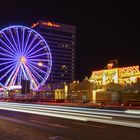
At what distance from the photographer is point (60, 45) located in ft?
615

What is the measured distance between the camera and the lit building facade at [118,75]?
91.8 meters

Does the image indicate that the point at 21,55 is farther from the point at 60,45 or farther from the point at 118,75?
the point at 60,45

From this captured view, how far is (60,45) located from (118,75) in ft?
310

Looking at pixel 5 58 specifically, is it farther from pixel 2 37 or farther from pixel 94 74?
pixel 94 74

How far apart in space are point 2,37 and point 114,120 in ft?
167

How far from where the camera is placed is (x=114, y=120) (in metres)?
25.0

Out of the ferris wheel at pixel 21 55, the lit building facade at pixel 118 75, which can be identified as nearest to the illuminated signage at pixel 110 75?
the lit building facade at pixel 118 75

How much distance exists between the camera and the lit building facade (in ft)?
301

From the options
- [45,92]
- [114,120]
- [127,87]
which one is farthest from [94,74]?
Answer: [114,120]

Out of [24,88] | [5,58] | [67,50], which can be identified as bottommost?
[24,88]

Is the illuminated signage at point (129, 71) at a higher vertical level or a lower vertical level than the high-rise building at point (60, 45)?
lower

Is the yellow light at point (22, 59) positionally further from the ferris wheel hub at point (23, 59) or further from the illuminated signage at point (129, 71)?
the illuminated signage at point (129, 71)

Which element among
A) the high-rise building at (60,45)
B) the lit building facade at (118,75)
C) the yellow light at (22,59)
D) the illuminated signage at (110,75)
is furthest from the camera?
the high-rise building at (60,45)

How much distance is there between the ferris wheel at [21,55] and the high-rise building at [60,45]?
10306 cm
